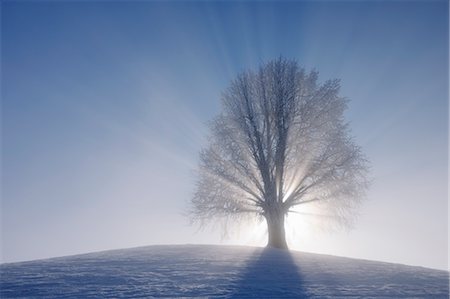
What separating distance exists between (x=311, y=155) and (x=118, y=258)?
1175cm

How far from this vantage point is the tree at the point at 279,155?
21.0 m

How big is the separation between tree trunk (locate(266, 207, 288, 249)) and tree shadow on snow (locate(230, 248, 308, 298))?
15.3 ft

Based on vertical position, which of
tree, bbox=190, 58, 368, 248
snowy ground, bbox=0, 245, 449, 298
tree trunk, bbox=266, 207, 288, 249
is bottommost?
snowy ground, bbox=0, 245, 449, 298

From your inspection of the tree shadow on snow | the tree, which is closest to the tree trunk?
the tree

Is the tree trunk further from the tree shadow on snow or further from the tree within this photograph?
the tree shadow on snow

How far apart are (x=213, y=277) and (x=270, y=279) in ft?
5.62

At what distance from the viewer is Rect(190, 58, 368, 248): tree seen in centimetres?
2102

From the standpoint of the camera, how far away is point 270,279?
1132cm

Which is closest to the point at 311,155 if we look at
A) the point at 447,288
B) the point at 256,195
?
the point at 256,195

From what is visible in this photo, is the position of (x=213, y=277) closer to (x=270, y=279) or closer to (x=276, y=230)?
(x=270, y=279)

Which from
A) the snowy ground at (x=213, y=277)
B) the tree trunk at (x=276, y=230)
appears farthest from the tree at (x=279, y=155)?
the snowy ground at (x=213, y=277)

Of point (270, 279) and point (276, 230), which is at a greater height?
point (276, 230)

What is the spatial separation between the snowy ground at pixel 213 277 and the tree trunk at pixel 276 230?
170 inches

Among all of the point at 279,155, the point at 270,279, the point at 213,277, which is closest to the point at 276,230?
the point at 279,155
